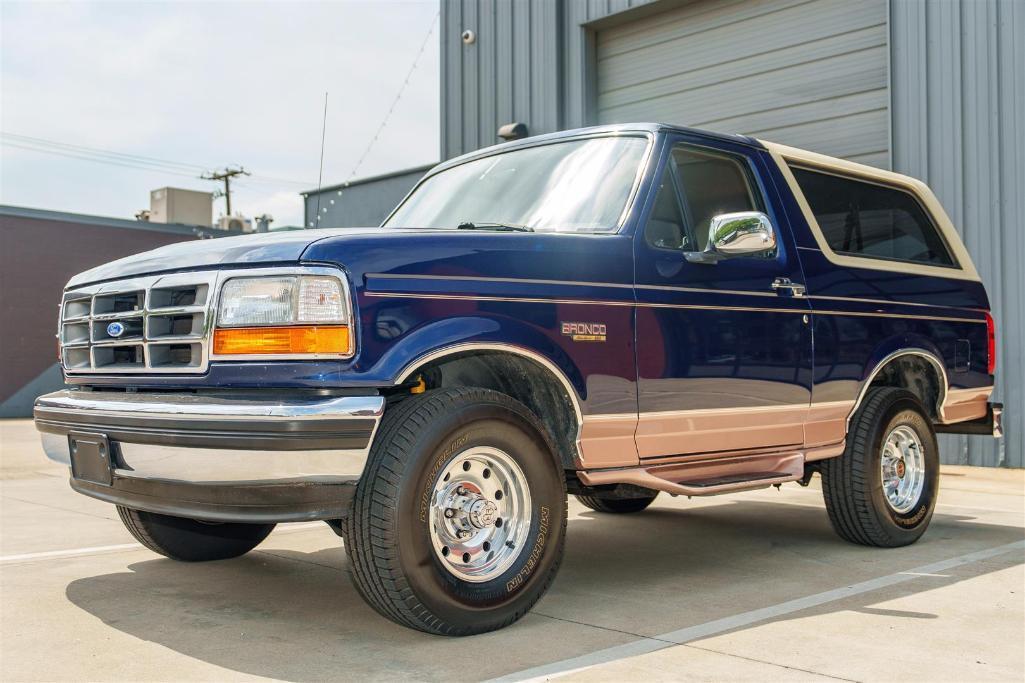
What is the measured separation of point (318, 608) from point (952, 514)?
488cm

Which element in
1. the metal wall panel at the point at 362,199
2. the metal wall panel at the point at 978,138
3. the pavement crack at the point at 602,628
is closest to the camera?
the pavement crack at the point at 602,628

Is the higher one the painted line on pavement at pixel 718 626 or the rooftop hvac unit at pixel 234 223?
the rooftop hvac unit at pixel 234 223

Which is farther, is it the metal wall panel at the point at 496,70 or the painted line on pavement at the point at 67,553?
the metal wall panel at the point at 496,70

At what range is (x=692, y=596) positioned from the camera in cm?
467

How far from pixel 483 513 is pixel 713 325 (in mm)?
1563

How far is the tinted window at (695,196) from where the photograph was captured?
4.89 m

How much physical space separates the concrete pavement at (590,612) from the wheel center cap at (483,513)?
417mm

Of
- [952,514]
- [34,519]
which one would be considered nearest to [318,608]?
[34,519]

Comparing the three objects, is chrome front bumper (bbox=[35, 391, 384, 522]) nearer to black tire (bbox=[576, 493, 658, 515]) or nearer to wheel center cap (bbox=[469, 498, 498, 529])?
wheel center cap (bbox=[469, 498, 498, 529])

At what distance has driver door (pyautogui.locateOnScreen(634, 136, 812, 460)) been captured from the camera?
4637 millimetres

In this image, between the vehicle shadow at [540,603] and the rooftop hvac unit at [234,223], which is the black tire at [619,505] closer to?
the vehicle shadow at [540,603]

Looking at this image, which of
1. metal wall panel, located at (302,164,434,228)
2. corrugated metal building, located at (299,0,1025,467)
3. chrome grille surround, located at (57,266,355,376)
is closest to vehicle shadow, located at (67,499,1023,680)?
chrome grille surround, located at (57,266,355,376)

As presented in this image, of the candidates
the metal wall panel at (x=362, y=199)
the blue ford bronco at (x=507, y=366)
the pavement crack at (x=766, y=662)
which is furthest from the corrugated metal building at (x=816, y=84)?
the pavement crack at (x=766, y=662)

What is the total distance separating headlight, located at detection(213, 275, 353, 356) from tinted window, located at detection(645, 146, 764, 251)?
65.0 inches
